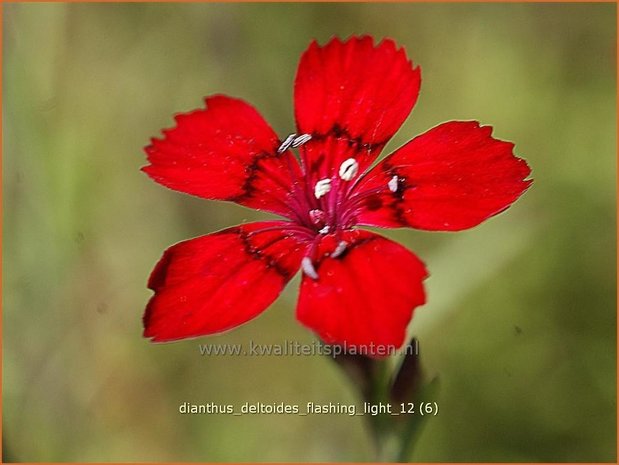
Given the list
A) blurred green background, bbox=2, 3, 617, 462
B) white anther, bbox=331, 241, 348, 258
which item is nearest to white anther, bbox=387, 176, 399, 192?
white anther, bbox=331, 241, 348, 258

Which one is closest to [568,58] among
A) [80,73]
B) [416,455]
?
[416,455]

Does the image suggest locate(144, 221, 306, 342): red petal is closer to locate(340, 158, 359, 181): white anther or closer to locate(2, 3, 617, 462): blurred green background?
locate(340, 158, 359, 181): white anther

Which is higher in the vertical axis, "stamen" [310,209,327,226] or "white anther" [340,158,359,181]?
"white anther" [340,158,359,181]

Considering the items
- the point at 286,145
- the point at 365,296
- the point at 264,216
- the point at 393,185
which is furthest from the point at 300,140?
the point at 264,216

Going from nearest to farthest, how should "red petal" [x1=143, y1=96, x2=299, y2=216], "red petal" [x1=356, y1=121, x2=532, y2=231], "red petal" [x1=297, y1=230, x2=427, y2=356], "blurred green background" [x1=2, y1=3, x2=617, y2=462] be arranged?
"red petal" [x1=297, y1=230, x2=427, y2=356]
"red petal" [x1=356, y1=121, x2=532, y2=231]
"red petal" [x1=143, y1=96, x2=299, y2=216]
"blurred green background" [x1=2, y1=3, x2=617, y2=462]

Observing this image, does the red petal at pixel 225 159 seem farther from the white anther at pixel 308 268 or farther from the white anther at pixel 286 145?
the white anther at pixel 308 268

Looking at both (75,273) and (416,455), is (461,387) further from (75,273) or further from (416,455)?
(75,273)

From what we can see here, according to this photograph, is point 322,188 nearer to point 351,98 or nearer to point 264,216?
point 351,98
